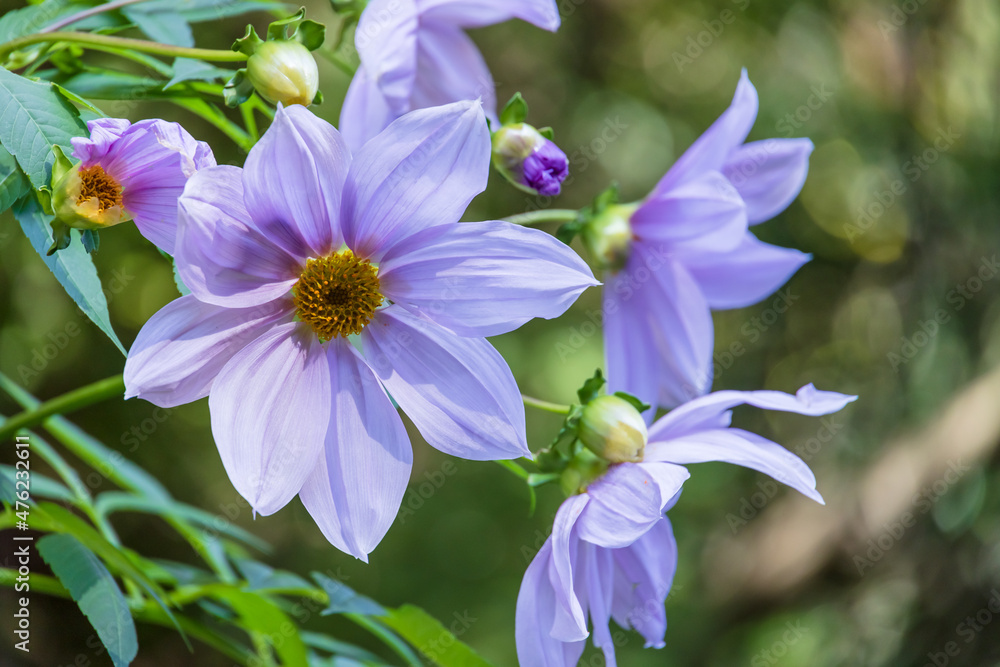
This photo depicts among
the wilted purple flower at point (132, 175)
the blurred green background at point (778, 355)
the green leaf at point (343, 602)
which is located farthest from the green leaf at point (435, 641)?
the blurred green background at point (778, 355)

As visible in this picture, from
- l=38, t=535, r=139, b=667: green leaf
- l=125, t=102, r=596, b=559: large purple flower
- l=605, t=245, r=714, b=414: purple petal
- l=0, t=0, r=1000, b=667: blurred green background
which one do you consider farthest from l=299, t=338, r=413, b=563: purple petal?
l=0, t=0, r=1000, b=667: blurred green background

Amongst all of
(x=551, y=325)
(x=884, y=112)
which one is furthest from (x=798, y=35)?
(x=551, y=325)

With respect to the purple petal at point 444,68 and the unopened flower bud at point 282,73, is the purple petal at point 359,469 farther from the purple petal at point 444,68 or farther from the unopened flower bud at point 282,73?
the purple petal at point 444,68

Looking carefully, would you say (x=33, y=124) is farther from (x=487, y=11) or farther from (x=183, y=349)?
(x=487, y=11)

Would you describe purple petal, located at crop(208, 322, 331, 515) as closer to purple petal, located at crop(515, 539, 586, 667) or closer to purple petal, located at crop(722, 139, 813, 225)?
purple petal, located at crop(515, 539, 586, 667)

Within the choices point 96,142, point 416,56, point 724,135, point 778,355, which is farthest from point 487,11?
point 778,355
